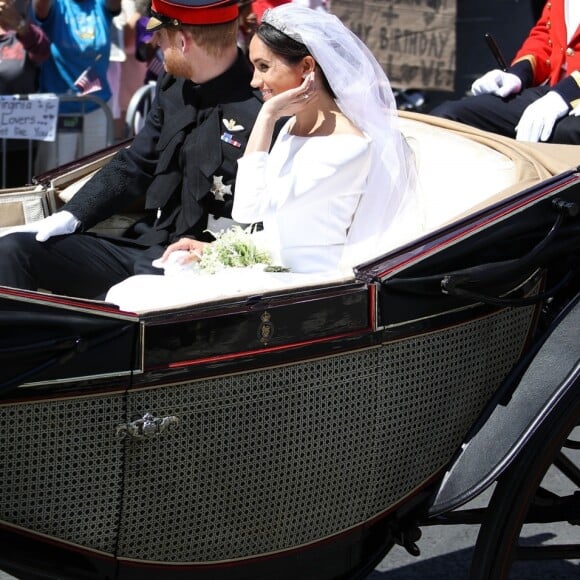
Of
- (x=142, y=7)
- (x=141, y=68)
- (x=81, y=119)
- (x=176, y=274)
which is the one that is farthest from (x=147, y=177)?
(x=141, y=68)

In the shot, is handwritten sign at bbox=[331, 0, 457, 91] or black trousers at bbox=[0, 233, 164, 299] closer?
black trousers at bbox=[0, 233, 164, 299]

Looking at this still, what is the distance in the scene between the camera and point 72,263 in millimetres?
2764

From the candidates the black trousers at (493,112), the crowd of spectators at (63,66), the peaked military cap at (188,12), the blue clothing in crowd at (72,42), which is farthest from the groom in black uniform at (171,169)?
the blue clothing in crowd at (72,42)

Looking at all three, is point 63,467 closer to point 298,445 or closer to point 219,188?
point 298,445

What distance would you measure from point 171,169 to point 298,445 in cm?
123

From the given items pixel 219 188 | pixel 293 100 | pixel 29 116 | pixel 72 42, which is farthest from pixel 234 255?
pixel 72 42

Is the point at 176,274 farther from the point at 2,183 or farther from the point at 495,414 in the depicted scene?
the point at 2,183

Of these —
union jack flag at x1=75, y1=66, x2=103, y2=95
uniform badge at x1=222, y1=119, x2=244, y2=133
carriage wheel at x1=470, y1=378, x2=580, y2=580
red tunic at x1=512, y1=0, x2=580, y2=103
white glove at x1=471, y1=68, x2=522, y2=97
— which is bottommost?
carriage wheel at x1=470, y1=378, x2=580, y2=580

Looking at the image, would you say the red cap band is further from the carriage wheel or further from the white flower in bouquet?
the carriage wheel

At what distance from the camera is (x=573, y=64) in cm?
347

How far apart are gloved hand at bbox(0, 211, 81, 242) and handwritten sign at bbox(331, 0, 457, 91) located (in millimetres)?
5127

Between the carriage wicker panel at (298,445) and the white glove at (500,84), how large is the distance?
1307mm

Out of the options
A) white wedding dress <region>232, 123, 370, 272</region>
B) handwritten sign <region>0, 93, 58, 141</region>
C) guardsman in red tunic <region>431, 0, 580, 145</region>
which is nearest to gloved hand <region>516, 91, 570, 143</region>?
guardsman in red tunic <region>431, 0, 580, 145</region>

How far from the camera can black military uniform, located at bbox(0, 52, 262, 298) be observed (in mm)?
2832
